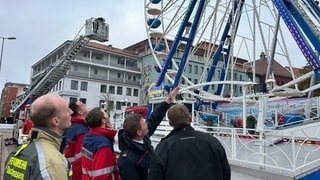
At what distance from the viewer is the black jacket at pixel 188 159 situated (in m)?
3.08

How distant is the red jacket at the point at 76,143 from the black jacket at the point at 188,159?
1.46m

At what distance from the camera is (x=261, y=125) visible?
25.4ft

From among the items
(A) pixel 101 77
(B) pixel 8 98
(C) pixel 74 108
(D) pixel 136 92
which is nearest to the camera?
(C) pixel 74 108

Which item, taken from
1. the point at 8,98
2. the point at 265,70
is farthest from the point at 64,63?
the point at 8,98

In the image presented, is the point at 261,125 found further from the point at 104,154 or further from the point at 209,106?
the point at 209,106

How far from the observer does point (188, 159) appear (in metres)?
3.09

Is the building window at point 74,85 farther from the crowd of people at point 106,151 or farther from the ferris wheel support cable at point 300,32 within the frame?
the crowd of people at point 106,151

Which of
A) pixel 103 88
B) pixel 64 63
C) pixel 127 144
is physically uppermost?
pixel 64 63

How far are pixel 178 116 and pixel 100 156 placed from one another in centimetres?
100

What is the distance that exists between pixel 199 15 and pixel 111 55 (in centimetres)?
4183

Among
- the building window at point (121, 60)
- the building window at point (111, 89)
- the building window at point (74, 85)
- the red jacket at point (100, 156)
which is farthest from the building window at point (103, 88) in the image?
the red jacket at point (100, 156)

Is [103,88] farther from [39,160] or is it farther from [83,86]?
[39,160]

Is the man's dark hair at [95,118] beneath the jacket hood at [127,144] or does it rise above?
above

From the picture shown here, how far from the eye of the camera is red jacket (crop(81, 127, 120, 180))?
340 centimetres
